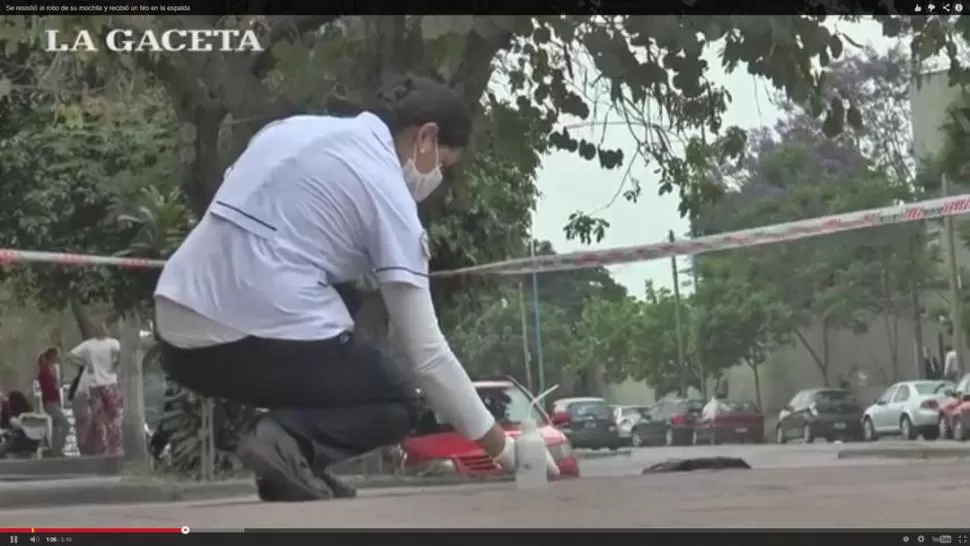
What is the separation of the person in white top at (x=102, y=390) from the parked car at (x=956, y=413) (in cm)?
214

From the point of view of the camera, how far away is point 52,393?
14.1ft

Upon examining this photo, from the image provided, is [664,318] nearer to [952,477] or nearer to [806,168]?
[806,168]

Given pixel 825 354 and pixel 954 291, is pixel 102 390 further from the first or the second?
pixel 954 291

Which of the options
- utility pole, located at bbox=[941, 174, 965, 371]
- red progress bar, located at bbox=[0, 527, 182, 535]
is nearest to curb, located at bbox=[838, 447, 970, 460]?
utility pole, located at bbox=[941, 174, 965, 371]

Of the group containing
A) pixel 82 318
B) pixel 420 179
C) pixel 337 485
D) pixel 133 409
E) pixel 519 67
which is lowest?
pixel 337 485

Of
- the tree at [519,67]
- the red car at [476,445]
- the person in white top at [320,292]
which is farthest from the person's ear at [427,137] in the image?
the red car at [476,445]

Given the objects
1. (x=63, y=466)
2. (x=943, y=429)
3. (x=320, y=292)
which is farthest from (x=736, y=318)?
(x=63, y=466)

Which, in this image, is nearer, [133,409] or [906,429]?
[906,429]

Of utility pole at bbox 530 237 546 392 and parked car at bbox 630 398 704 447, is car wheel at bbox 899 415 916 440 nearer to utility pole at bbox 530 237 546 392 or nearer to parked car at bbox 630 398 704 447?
parked car at bbox 630 398 704 447

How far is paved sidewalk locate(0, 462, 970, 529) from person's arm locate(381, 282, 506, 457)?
161mm

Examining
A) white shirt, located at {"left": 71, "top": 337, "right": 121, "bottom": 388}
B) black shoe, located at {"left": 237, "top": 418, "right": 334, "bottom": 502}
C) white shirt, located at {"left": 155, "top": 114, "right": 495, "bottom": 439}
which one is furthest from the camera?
Result: white shirt, located at {"left": 71, "top": 337, "right": 121, "bottom": 388}

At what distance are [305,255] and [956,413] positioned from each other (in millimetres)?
1735

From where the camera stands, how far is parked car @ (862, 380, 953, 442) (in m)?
4.16

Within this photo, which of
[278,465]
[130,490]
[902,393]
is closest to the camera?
[278,465]
